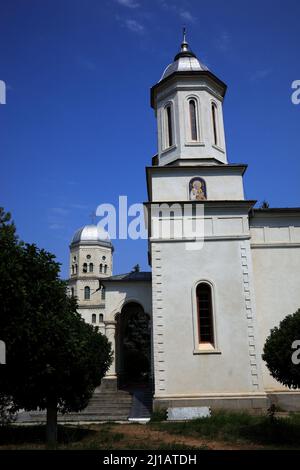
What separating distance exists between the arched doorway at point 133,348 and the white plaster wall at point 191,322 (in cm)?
670

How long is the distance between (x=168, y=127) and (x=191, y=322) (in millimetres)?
8371

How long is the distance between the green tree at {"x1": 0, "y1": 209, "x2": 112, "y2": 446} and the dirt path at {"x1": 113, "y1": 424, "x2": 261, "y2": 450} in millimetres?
1824

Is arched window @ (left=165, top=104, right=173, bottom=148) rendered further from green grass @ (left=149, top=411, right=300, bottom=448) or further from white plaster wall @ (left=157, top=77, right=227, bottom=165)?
green grass @ (left=149, top=411, right=300, bottom=448)

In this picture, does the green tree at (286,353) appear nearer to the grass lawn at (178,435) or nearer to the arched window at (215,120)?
the grass lawn at (178,435)

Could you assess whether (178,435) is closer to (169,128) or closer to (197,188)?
(197,188)

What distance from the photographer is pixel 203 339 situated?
16078mm

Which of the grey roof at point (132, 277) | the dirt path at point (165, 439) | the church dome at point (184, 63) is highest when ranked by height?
the church dome at point (184, 63)

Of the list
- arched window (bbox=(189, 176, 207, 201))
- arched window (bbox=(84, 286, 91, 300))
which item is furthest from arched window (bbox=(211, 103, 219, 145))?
arched window (bbox=(84, 286, 91, 300))

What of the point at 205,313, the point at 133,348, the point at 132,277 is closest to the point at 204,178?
the point at 205,313

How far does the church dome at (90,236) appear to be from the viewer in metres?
52.0

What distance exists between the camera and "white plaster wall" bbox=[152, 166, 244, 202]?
1753cm

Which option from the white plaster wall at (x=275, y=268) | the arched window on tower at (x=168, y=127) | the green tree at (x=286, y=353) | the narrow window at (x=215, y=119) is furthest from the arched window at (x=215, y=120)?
the green tree at (x=286, y=353)
